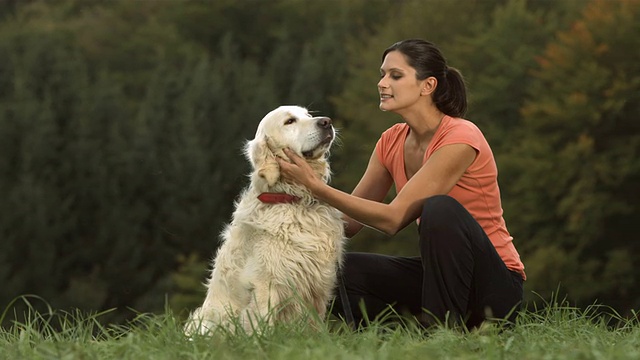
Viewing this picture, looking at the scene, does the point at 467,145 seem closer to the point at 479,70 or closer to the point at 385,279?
the point at 385,279

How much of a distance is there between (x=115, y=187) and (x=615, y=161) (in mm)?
16945

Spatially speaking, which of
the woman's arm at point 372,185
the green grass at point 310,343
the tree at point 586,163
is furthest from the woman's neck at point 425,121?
the tree at point 586,163

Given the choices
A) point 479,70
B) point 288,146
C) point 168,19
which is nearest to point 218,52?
point 168,19

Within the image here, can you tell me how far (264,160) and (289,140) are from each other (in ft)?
0.51

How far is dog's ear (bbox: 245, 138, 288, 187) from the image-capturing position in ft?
17.0

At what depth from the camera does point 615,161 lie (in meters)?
25.1

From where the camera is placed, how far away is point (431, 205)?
4734 millimetres

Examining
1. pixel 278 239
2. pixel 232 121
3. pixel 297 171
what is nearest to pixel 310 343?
pixel 278 239

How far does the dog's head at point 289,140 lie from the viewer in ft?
17.1

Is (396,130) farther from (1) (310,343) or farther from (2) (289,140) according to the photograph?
(1) (310,343)

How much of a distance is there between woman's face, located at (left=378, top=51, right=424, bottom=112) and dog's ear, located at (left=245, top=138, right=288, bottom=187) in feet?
1.91

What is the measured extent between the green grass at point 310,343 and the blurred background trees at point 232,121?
19859mm

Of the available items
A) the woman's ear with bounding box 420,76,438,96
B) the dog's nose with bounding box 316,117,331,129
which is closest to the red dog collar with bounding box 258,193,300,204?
the dog's nose with bounding box 316,117,331,129

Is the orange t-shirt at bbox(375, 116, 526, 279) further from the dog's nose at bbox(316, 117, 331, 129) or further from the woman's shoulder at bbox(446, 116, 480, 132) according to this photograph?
the dog's nose at bbox(316, 117, 331, 129)
